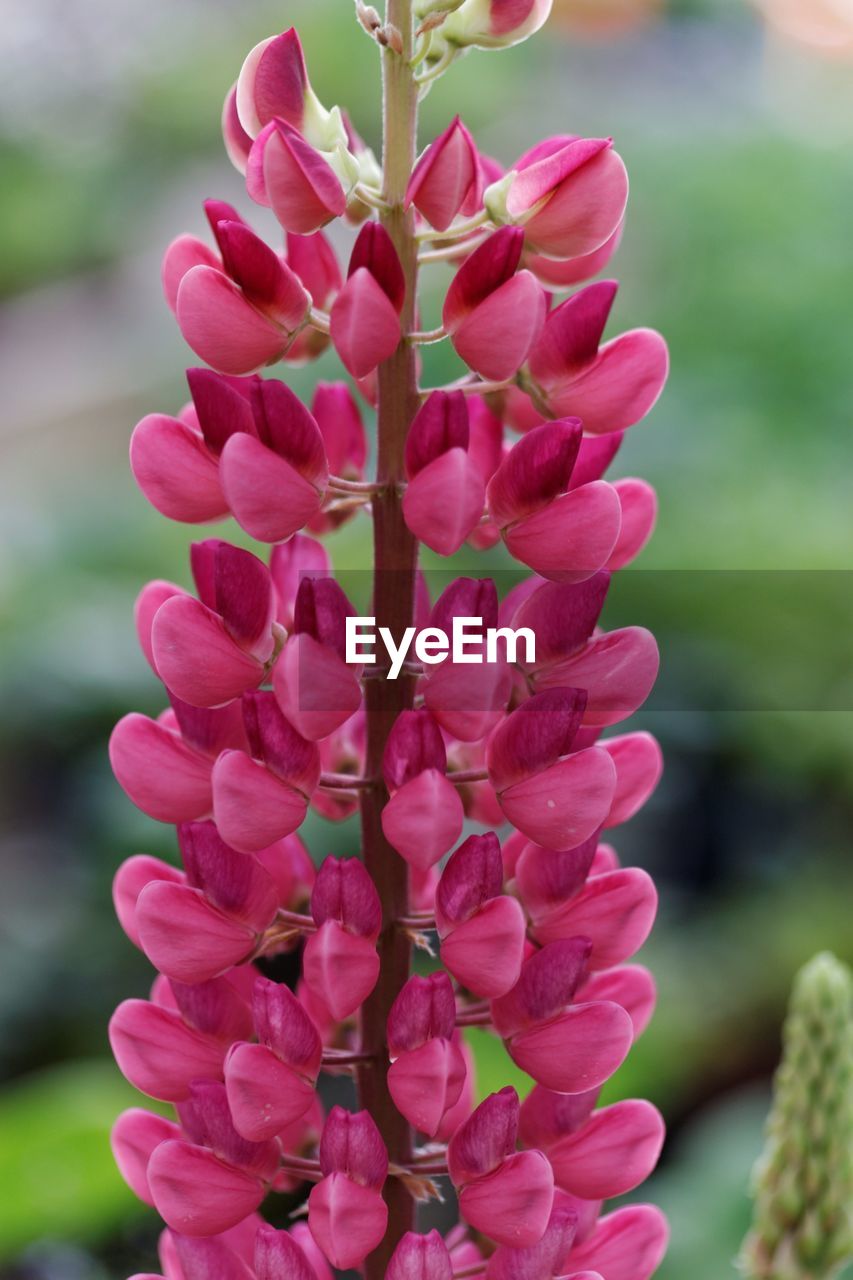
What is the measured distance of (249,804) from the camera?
1.96 ft

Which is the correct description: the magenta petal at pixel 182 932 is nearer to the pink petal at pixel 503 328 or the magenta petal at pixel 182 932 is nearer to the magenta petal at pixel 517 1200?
the magenta petal at pixel 517 1200

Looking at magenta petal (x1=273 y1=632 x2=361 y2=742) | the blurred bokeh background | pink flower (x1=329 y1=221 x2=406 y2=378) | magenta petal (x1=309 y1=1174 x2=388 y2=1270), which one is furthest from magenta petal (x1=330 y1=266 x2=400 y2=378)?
the blurred bokeh background

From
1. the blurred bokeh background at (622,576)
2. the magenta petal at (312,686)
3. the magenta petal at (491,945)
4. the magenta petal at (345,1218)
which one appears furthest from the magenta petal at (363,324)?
the blurred bokeh background at (622,576)

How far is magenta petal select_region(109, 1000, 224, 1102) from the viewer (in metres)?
0.64

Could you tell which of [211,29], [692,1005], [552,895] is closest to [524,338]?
[552,895]

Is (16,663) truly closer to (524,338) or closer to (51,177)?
(524,338)

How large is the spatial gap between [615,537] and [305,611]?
13cm

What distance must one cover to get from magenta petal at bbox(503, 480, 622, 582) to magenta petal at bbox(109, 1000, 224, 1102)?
0.26m

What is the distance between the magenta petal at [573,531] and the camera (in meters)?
0.61

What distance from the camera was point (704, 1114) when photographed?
213 cm

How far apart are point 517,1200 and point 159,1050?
0.55 feet

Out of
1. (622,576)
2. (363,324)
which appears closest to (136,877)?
(363,324)

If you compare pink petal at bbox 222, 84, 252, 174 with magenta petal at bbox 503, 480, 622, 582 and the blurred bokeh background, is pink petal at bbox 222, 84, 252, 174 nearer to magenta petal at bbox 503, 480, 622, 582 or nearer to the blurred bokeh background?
magenta petal at bbox 503, 480, 622, 582

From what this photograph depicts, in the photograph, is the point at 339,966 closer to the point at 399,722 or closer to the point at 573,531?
the point at 399,722
